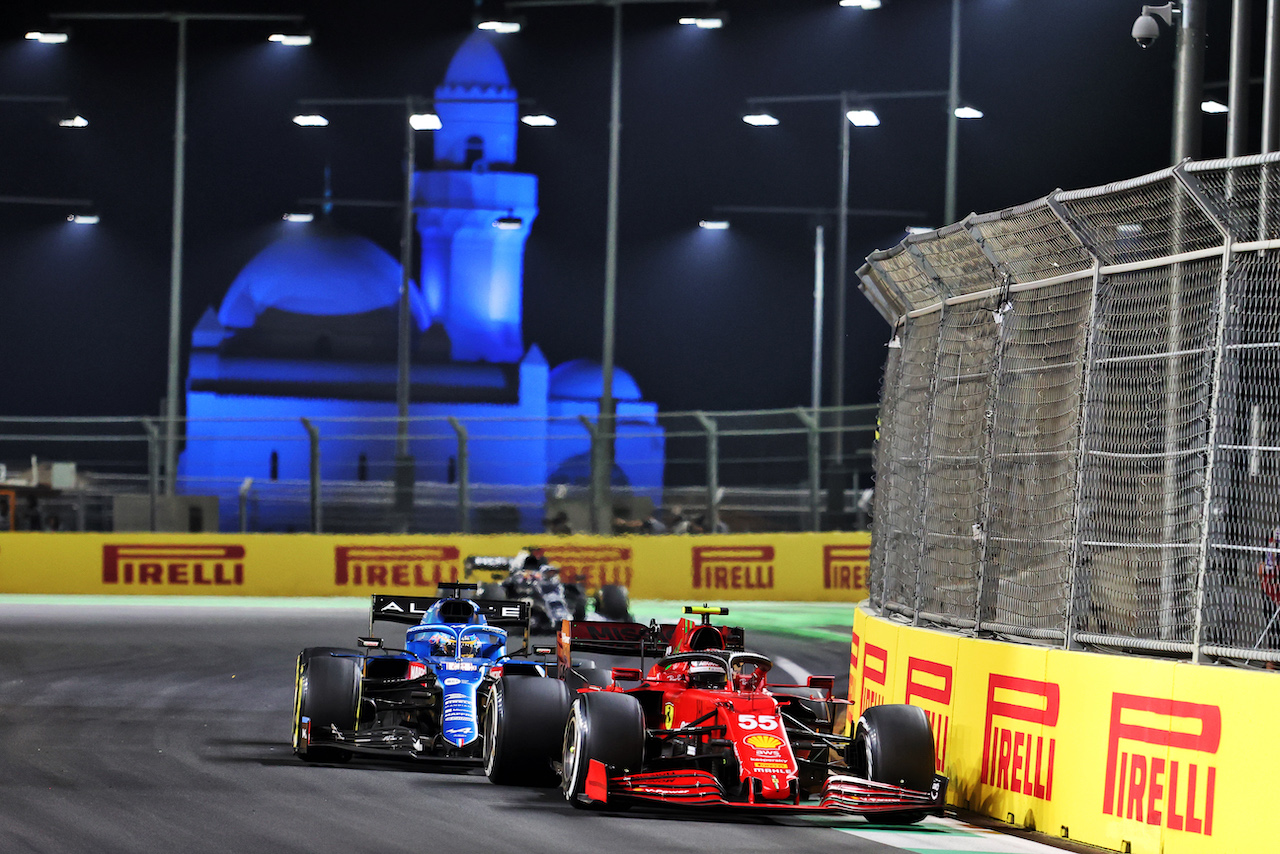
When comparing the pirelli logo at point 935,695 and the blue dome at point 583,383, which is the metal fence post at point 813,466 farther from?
the blue dome at point 583,383

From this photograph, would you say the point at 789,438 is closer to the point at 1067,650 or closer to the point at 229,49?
the point at 229,49

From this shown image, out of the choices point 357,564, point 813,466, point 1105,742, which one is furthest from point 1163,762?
point 357,564

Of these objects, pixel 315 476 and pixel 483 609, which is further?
pixel 315 476

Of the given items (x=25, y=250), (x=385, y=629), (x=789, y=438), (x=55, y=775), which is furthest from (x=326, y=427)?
(x=55, y=775)

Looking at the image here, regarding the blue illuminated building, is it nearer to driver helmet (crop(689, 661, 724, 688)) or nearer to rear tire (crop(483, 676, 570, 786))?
rear tire (crop(483, 676, 570, 786))

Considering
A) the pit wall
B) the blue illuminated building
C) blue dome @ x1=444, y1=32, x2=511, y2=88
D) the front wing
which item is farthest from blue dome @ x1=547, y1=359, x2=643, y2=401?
the front wing

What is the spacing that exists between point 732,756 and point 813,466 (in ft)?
62.5

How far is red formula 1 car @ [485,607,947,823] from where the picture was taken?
29.8 feet

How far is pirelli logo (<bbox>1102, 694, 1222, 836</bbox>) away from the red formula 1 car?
4.00ft

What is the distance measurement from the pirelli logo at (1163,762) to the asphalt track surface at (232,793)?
1207 mm

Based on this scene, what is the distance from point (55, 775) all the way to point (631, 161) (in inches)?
1541

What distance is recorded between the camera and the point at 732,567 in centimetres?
2803

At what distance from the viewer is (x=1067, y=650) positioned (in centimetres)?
893

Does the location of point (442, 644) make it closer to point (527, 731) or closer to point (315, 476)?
point (527, 731)
